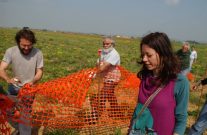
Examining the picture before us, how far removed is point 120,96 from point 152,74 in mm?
3090

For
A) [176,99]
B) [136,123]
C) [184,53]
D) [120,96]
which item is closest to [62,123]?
[120,96]

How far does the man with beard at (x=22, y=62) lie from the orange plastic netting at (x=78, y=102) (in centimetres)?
22

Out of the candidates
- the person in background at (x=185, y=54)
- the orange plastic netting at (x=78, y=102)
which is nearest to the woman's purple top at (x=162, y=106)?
the orange plastic netting at (x=78, y=102)

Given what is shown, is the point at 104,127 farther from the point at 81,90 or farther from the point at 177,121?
the point at 177,121

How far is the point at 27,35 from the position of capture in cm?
401

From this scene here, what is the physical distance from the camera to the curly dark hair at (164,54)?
2.21 meters

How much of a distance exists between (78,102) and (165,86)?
2.39 m

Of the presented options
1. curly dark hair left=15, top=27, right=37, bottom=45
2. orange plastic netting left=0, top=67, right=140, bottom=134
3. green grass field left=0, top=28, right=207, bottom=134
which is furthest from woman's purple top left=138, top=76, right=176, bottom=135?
curly dark hair left=15, top=27, right=37, bottom=45

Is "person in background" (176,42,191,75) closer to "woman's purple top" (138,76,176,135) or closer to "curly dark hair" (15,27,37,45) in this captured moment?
"curly dark hair" (15,27,37,45)

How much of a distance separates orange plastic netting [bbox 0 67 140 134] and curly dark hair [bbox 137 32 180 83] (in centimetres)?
190

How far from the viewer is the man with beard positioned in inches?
159

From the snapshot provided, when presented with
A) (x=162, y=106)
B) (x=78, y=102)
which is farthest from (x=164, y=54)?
(x=78, y=102)

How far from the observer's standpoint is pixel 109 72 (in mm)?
5270

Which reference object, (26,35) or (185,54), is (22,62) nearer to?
(26,35)
